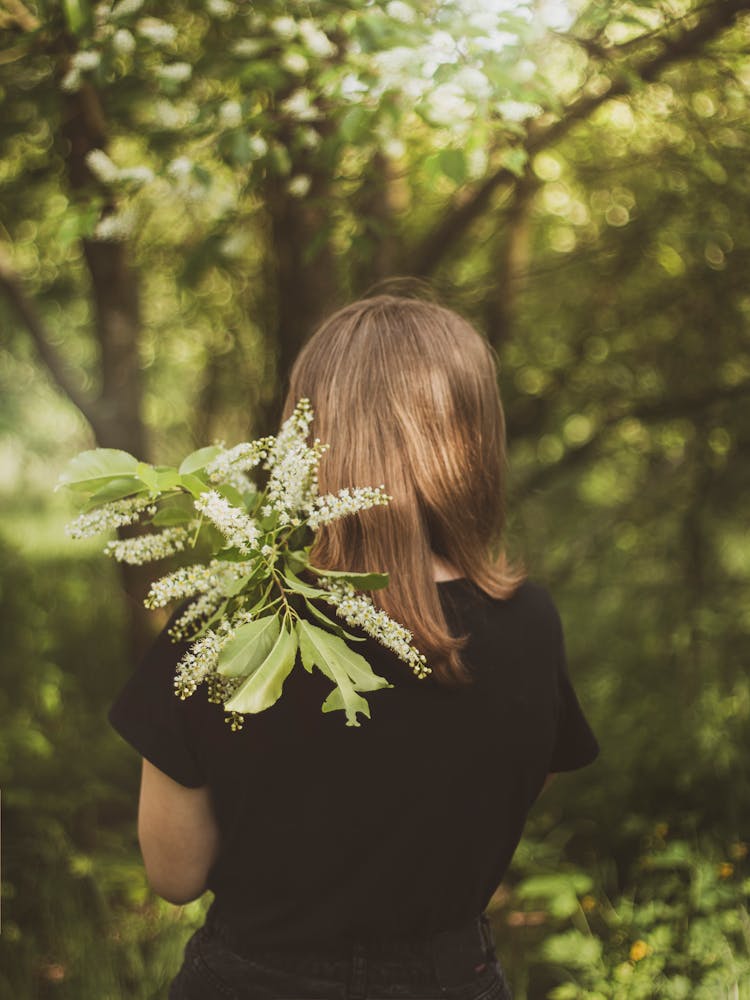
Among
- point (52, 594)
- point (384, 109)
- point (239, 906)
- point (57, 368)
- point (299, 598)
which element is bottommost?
point (52, 594)

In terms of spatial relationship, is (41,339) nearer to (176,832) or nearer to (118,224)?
(118,224)

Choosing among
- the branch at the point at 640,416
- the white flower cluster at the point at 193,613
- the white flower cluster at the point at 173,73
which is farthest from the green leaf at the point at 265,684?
the branch at the point at 640,416

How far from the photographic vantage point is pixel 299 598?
3.66ft

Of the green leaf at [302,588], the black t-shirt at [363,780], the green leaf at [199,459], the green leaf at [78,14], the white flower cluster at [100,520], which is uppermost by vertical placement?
the green leaf at [78,14]

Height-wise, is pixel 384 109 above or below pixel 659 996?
above

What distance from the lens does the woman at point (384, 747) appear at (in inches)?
46.1

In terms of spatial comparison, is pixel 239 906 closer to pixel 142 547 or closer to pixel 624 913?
pixel 142 547

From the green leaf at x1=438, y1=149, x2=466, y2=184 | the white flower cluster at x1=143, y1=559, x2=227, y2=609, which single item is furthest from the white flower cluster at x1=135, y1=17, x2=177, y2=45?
the white flower cluster at x1=143, y1=559, x2=227, y2=609

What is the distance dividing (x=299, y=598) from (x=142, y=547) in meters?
0.21

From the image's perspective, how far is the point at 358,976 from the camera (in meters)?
1.21

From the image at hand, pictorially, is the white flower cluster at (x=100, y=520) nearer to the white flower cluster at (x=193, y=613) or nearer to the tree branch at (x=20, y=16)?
the white flower cluster at (x=193, y=613)

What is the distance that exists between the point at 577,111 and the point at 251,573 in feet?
6.31

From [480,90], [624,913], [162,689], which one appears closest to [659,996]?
[624,913]

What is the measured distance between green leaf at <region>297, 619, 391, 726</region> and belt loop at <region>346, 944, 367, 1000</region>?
0.49 metres
